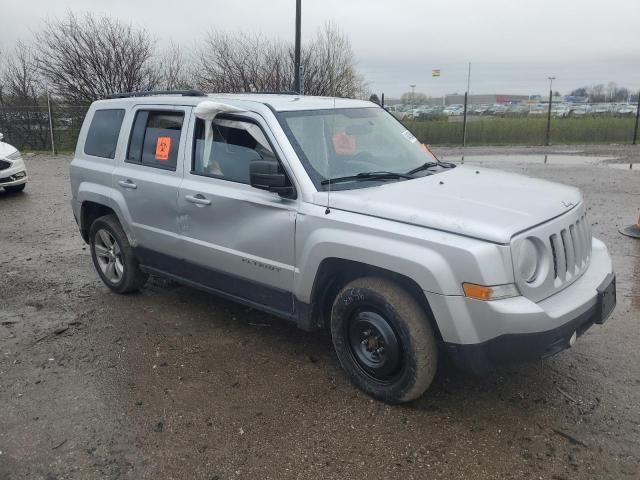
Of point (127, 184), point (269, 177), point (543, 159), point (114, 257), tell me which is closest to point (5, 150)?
point (114, 257)

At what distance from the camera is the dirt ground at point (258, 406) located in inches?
120

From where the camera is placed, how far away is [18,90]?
25547 millimetres

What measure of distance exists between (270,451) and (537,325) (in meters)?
1.60

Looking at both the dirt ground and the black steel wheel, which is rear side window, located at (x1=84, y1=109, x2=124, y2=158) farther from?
the black steel wheel

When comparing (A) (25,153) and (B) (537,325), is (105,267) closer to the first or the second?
(B) (537,325)

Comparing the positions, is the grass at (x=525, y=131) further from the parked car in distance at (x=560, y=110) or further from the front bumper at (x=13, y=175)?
the front bumper at (x=13, y=175)

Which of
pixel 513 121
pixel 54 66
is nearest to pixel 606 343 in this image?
pixel 513 121

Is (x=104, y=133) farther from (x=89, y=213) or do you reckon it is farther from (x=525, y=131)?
(x=525, y=131)

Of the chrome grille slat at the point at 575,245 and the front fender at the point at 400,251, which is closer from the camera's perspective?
the front fender at the point at 400,251

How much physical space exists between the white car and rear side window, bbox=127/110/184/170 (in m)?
7.41

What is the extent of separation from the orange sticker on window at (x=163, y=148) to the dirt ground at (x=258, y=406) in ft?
4.60

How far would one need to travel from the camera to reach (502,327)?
3.05m

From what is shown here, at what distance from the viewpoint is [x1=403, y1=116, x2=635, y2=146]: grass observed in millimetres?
22453

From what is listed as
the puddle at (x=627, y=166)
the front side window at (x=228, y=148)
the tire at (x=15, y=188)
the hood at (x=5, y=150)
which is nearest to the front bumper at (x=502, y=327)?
the front side window at (x=228, y=148)
